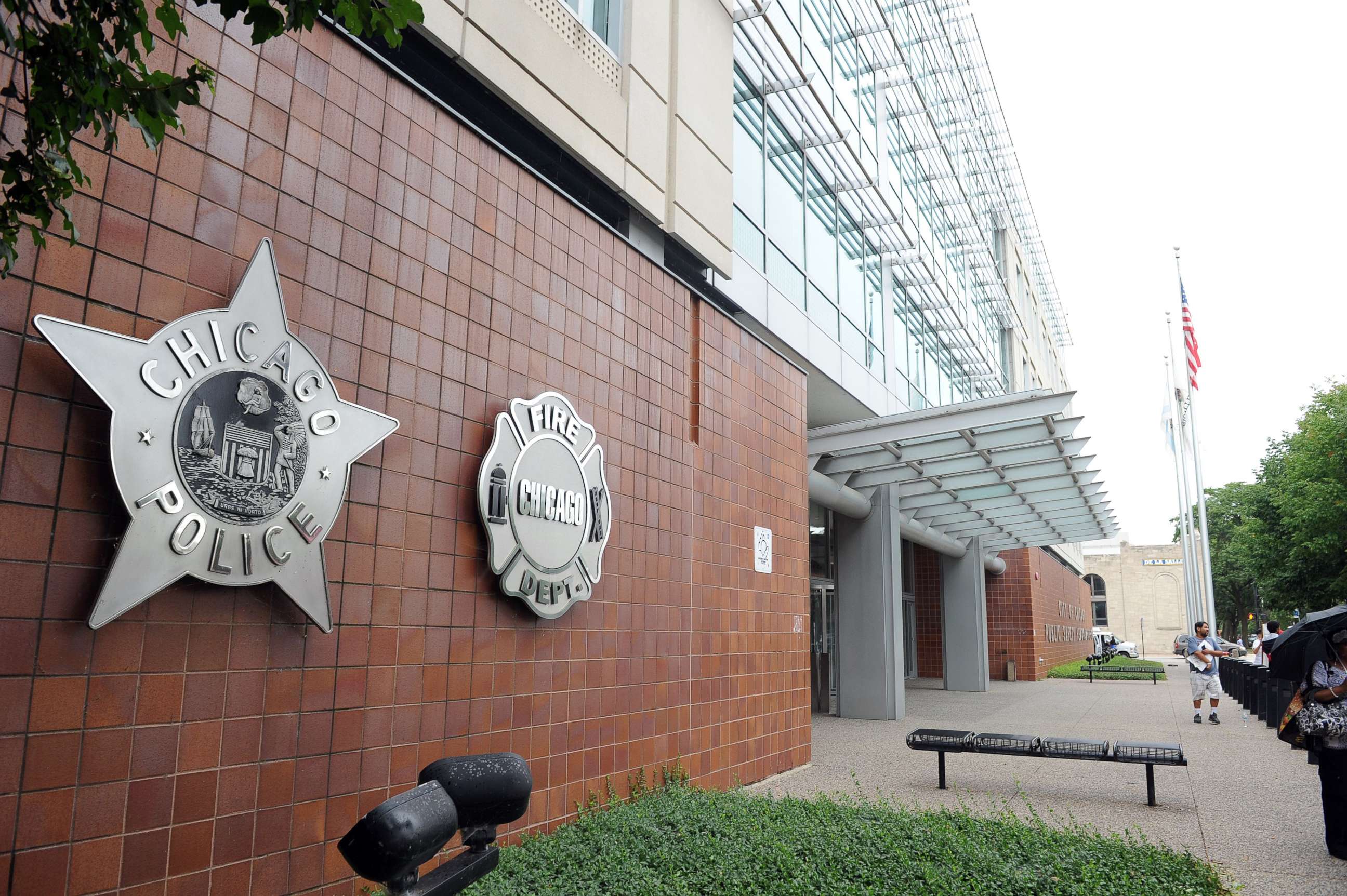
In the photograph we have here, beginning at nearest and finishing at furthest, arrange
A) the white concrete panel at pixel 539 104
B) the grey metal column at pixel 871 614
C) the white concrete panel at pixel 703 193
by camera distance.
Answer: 1. the white concrete panel at pixel 539 104
2. the white concrete panel at pixel 703 193
3. the grey metal column at pixel 871 614

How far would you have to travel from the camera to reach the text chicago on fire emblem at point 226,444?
159 inches

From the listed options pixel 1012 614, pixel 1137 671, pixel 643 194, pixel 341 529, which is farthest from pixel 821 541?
pixel 1137 671

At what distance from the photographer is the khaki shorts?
16250mm

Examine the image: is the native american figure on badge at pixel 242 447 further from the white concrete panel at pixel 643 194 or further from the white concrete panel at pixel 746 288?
the white concrete panel at pixel 746 288

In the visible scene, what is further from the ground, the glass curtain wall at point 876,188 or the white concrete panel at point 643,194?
the glass curtain wall at point 876,188

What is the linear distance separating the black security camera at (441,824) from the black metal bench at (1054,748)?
26.0ft

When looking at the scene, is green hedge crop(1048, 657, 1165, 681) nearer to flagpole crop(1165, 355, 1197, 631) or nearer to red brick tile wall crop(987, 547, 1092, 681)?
red brick tile wall crop(987, 547, 1092, 681)

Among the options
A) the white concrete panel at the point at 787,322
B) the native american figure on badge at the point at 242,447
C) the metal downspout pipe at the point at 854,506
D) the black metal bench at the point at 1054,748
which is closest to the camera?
the native american figure on badge at the point at 242,447

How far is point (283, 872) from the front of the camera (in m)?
4.75

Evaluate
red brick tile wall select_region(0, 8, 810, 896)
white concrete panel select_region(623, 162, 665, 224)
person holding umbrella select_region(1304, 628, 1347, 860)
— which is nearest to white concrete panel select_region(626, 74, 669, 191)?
white concrete panel select_region(623, 162, 665, 224)

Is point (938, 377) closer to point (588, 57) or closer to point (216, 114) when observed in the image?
point (588, 57)

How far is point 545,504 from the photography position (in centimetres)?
682

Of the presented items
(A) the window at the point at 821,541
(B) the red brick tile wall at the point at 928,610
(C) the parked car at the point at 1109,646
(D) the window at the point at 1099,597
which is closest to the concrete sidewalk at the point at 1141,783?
(A) the window at the point at 821,541

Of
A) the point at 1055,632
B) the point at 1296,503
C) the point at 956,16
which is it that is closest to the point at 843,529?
the point at 956,16
